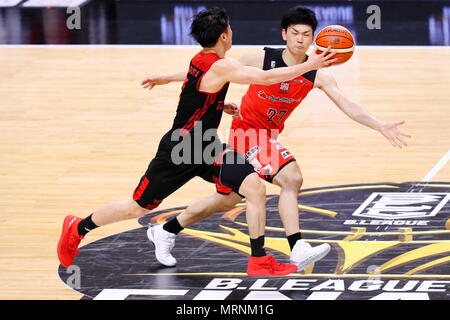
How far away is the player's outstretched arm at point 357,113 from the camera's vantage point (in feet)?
23.4

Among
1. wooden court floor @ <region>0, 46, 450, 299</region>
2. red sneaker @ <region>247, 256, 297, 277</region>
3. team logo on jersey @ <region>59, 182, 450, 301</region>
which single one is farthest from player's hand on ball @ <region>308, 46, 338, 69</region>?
wooden court floor @ <region>0, 46, 450, 299</region>

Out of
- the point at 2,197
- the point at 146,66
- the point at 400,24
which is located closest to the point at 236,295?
the point at 2,197

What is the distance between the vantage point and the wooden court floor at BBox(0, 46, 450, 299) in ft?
28.6

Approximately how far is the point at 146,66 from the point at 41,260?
655cm

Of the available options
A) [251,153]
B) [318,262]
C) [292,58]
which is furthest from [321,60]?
[318,262]

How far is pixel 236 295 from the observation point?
700 centimetres

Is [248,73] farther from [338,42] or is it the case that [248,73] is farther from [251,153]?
[251,153]

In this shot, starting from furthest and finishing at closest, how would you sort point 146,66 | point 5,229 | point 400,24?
point 400,24 → point 146,66 → point 5,229

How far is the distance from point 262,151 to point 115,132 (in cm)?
411

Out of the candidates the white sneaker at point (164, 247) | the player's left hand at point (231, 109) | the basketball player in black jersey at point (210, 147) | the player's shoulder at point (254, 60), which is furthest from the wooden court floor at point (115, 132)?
the player's shoulder at point (254, 60)

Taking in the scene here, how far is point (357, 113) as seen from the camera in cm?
744

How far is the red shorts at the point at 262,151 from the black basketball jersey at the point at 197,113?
1.45 ft

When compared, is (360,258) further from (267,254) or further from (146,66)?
(146,66)

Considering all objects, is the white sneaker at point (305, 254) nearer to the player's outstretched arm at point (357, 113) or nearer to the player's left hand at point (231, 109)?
the player's outstretched arm at point (357, 113)
